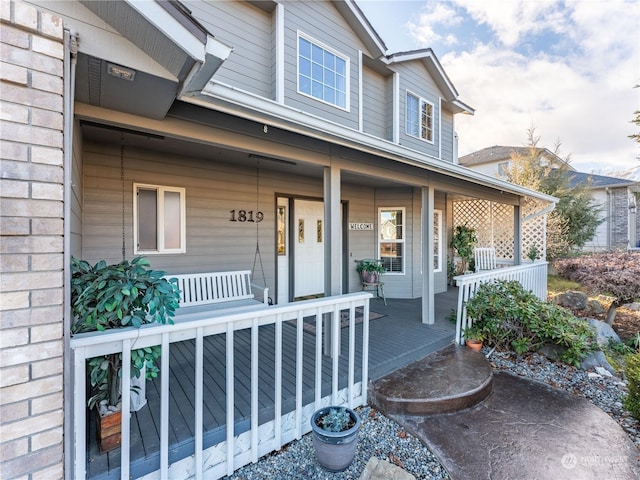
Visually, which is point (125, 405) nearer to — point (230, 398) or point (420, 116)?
point (230, 398)

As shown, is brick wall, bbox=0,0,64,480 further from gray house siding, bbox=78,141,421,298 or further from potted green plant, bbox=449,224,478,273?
potted green plant, bbox=449,224,478,273

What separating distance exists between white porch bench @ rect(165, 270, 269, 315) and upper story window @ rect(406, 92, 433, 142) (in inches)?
200

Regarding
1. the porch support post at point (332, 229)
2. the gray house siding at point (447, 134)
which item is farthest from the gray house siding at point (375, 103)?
the porch support post at point (332, 229)

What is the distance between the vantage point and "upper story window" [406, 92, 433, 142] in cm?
711

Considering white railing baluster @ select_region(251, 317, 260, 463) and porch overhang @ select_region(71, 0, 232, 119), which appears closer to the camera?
porch overhang @ select_region(71, 0, 232, 119)

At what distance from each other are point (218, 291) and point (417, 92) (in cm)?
639

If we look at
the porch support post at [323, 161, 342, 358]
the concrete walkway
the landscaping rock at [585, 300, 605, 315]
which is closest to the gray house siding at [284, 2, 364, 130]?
the porch support post at [323, 161, 342, 358]

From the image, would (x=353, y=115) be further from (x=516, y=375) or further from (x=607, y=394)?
(x=607, y=394)

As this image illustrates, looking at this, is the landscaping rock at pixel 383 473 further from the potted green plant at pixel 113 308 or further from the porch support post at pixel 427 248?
the porch support post at pixel 427 248

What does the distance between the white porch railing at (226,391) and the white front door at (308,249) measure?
10.2 feet

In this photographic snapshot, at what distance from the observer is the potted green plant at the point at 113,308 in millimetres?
1684

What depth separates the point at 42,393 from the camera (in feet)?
4.38

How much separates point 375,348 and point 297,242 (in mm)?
2785

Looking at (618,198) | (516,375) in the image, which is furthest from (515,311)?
(618,198)
